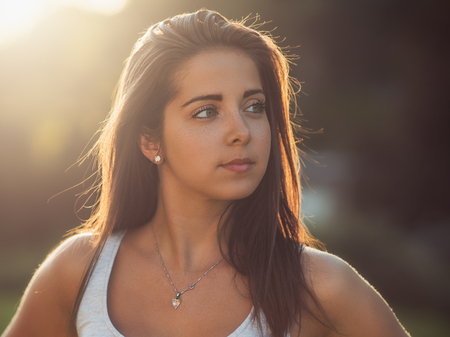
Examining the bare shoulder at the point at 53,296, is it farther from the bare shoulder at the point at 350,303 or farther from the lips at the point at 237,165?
the bare shoulder at the point at 350,303

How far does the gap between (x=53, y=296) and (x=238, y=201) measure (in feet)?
4.09

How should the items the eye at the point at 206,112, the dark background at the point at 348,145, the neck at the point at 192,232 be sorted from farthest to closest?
the dark background at the point at 348,145
the neck at the point at 192,232
the eye at the point at 206,112

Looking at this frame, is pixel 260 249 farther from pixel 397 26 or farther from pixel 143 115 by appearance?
pixel 397 26

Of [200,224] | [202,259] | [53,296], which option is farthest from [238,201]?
[53,296]

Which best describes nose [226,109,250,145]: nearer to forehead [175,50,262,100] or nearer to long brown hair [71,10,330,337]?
forehead [175,50,262,100]

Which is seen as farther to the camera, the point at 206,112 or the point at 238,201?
the point at 238,201

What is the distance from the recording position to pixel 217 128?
2.23 m

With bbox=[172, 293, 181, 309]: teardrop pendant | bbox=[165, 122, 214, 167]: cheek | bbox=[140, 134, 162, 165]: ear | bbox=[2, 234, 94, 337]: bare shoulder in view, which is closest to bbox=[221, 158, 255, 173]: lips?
bbox=[165, 122, 214, 167]: cheek

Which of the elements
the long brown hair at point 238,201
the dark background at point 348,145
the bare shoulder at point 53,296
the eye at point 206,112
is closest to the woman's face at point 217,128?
the eye at point 206,112

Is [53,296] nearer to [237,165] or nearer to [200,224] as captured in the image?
[200,224]

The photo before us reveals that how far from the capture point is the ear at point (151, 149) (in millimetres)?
2527

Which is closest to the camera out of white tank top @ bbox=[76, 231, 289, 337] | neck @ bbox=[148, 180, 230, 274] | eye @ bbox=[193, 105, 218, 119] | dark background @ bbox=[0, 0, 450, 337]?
white tank top @ bbox=[76, 231, 289, 337]

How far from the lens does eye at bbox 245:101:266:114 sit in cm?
238

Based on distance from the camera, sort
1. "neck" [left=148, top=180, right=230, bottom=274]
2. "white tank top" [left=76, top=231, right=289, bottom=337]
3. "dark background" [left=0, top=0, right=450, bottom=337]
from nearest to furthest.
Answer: "white tank top" [left=76, top=231, right=289, bottom=337]
"neck" [left=148, top=180, right=230, bottom=274]
"dark background" [left=0, top=0, right=450, bottom=337]
